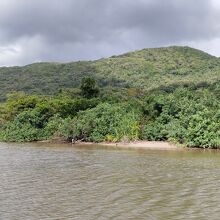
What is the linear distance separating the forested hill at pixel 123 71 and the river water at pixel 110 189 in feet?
273

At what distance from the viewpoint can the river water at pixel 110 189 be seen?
16078mm

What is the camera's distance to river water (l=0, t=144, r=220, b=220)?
16078mm

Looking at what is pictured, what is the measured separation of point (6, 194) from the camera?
19641mm

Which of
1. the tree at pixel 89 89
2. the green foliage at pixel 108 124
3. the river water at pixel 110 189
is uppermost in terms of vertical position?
the tree at pixel 89 89

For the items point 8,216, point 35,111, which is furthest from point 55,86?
point 8,216

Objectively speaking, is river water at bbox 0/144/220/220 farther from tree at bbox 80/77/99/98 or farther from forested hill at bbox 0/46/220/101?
forested hill at bbox 0/46/220/101

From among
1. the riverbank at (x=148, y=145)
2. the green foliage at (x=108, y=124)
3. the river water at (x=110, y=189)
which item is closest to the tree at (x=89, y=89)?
the green foliage at (x=108, y=124)

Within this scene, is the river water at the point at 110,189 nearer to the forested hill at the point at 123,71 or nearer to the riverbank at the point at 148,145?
the riverbank at the point at 148,145

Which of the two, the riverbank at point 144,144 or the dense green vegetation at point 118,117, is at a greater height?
the dense green vegetation at point 118,117

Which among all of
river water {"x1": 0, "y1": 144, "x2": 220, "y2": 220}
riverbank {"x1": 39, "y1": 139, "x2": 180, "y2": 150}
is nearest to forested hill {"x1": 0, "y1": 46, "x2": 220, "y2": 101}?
riverbank {"x1": 39, "y1": 139, "x2": 180, "y2": 150}

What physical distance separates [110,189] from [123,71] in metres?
116

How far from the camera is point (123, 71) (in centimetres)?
13600

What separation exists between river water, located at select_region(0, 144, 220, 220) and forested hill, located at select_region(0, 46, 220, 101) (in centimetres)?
8308

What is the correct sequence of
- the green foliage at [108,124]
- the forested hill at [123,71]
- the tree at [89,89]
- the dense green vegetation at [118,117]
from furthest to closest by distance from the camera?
the forested hill at [123,71], the tree at [89,89], the green foliage at [108,124], the dense green vegetation at [118,117]
